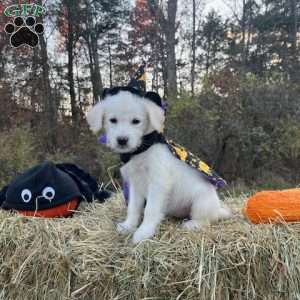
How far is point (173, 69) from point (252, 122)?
3791 millimetres

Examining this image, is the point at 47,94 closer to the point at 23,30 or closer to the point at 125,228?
the point at 23,30

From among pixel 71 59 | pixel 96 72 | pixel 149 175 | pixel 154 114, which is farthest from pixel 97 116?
pixel 71 59

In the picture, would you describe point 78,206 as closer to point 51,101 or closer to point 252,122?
point 252,122

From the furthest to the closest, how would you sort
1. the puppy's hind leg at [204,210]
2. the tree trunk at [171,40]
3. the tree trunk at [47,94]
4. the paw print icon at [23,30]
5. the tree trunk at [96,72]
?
the tree trunk at [96,72], the tree trunk at [47,94], the tree trunk at [171,40], the paw print icon at [23,30], the puppy's hind leg at [204,210]

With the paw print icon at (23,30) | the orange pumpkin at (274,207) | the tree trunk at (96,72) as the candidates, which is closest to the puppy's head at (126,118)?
the orange pumpkin at (274,207)

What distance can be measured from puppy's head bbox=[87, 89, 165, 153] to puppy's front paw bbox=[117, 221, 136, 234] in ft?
1.45

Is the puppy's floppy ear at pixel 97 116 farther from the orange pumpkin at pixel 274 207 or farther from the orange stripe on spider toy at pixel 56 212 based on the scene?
the orange pumpkin at pixel 274 207

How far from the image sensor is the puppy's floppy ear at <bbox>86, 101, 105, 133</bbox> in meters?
1.99

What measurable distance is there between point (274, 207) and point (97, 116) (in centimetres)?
106

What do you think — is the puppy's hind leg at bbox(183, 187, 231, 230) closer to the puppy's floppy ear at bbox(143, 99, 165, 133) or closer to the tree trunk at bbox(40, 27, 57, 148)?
the puppy's floppy ear at bbox(143, 99, 165, 133)

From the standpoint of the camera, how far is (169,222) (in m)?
2.20

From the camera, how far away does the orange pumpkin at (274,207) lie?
6.65ft

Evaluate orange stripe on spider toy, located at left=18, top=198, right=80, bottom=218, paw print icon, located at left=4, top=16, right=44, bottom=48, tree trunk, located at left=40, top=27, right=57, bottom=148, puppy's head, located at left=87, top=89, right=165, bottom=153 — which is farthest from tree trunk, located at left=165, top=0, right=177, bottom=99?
puppy's head, located at left=87, top=89, right=165, bottom=153

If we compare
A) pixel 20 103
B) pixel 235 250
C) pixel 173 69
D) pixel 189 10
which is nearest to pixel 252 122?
pixel 173 69
